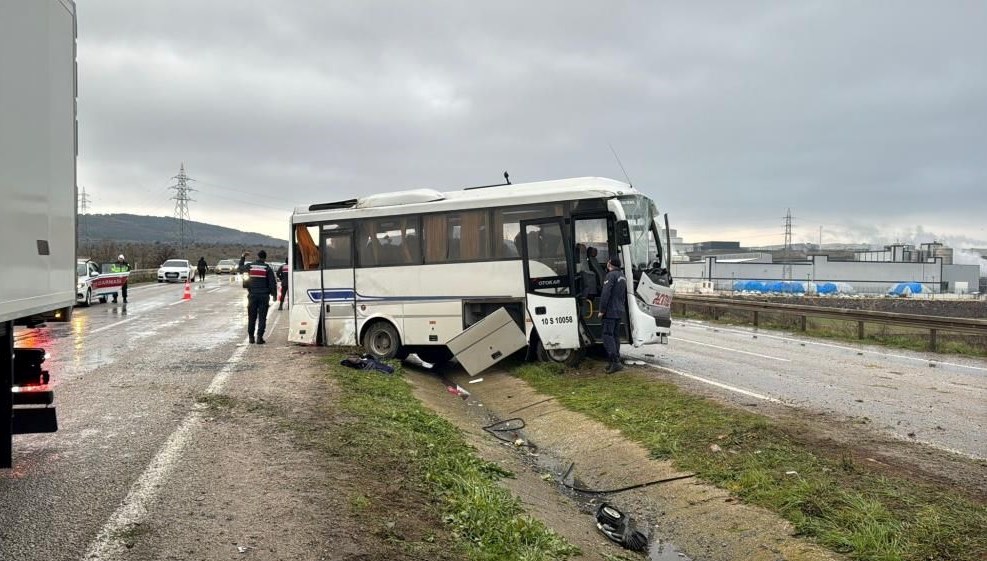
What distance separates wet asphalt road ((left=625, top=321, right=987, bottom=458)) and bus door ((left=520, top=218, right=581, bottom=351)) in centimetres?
215

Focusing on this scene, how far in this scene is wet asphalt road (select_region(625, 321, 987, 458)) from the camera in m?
8.64

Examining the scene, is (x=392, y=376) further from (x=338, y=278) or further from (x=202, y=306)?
(x=202, y=306)

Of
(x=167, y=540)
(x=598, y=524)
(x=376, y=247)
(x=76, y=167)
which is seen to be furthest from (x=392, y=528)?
(x=376, y=247)

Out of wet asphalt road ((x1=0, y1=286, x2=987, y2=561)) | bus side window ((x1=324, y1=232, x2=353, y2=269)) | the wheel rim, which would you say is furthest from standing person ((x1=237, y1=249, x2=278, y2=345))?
the wheel rim

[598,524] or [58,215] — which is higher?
[58,215]

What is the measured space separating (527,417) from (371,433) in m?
3.66

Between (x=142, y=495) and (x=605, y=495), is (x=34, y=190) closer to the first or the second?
(x=142, y=495)

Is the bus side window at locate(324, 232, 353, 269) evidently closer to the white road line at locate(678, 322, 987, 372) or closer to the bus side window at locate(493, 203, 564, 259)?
the bus side window at locate(493, 203, 564, 259)

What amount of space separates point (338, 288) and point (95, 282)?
1791 centimetres

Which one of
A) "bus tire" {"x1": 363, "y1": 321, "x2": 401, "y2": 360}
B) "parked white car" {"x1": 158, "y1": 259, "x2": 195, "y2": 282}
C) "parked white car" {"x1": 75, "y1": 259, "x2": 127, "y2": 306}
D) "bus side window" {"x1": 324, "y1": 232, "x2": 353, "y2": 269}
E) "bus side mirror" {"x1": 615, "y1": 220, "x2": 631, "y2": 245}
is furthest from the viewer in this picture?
"parked white car" {"x1": 158, "y1": 259, "x2": 195, "y2": 282}

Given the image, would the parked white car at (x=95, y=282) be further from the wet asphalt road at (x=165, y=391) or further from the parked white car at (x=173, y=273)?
the parked white car at (x=173, y=273)

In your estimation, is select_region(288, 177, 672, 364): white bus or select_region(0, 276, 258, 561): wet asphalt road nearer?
select_region(0, 276, 258, 561): wet asphalt road

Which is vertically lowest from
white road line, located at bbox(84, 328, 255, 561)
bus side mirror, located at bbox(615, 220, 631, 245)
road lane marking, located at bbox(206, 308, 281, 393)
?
white road line, located at bbox(84, 328, 255, 561)

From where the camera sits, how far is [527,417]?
414 inches
